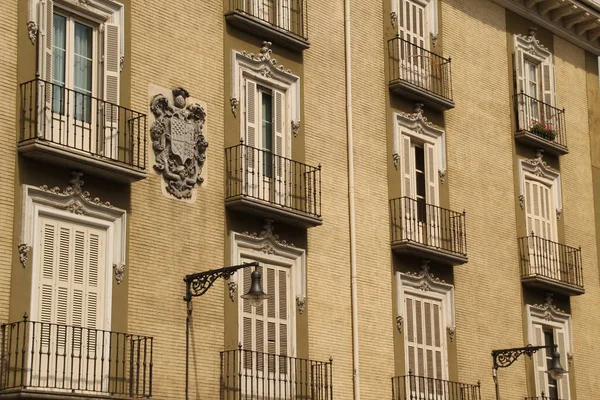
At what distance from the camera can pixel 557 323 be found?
31.0 metres

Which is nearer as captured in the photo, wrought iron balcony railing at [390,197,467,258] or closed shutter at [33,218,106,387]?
closed shutter at [33,218,106,387]

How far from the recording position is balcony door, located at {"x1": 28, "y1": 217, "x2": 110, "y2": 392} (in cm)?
1919

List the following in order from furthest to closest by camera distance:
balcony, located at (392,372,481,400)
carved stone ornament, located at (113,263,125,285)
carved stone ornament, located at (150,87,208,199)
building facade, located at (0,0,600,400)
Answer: balcony, located at (392,372,481,400)
carved stone ornament, located at (150,87,208,199)
carved stone ornament, located at (113,263,125,285)
building facade, located at (0,0,600,400)

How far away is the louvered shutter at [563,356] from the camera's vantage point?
3062 centimetres

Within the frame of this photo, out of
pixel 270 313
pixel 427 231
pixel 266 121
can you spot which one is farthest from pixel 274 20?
pixel 270 313

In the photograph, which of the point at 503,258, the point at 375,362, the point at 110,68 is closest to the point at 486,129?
the point at 503,258

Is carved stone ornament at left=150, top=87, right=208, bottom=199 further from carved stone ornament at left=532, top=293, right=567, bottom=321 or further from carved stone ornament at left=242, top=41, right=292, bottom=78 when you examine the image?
carved stone ornament at left=532, top=293, right=567, bottom=321

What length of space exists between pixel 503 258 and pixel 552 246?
→ 6.36ft

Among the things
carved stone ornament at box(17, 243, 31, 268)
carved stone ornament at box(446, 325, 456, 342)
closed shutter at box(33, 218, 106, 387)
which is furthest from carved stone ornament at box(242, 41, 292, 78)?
carved stone ornament at box(446, 325, 456, 342)

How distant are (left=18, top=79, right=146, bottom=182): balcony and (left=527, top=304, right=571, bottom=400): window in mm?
12635

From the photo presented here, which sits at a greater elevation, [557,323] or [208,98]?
[208,98]

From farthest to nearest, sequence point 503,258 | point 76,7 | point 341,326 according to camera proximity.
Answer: point 503,258 < point 341,326 < point 76,7

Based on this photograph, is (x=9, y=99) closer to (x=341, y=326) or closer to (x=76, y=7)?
(x=76, y=7)

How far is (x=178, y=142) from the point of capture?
73.5ft
